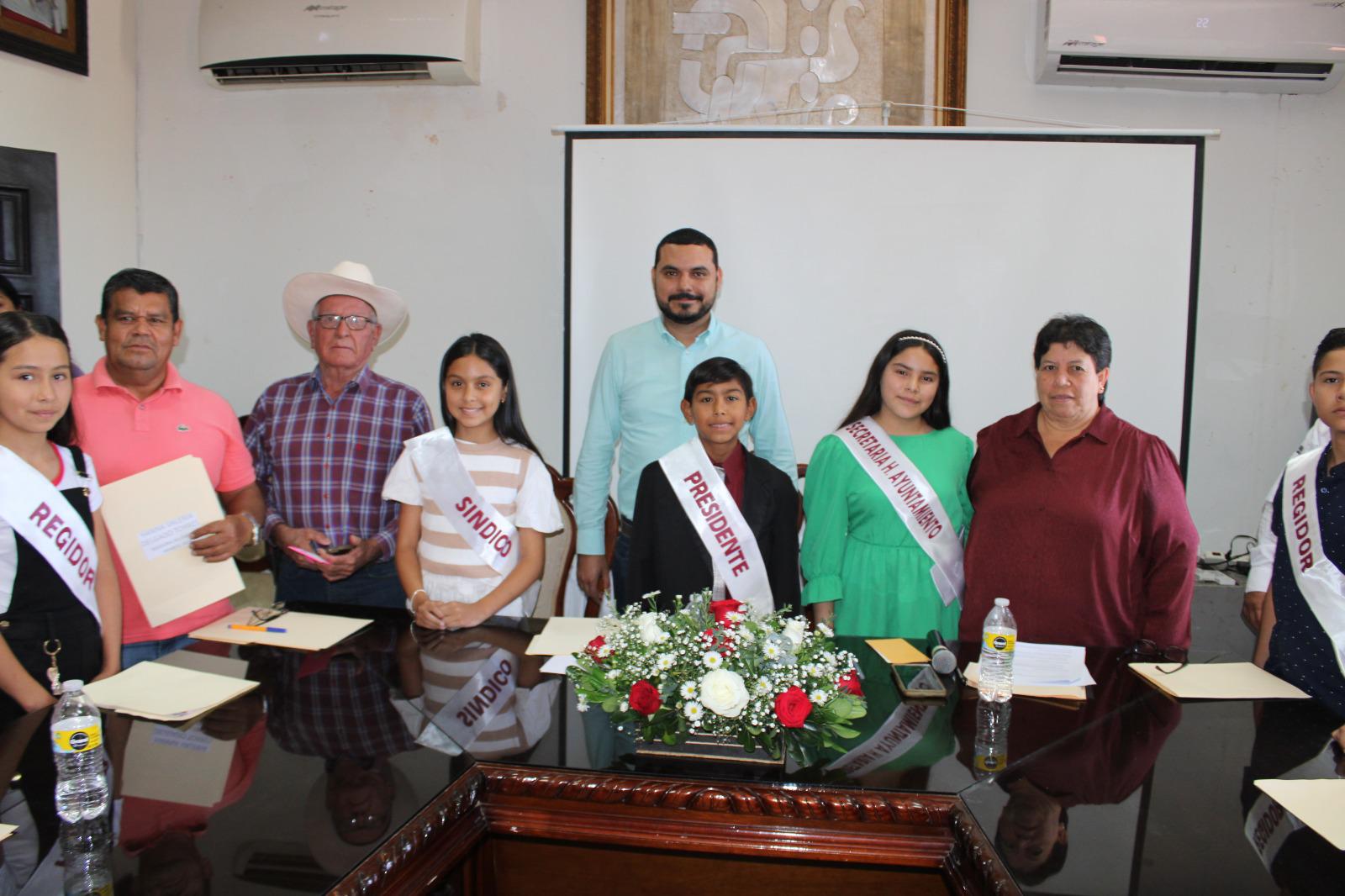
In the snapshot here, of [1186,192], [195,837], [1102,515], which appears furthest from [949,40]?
[195,837]

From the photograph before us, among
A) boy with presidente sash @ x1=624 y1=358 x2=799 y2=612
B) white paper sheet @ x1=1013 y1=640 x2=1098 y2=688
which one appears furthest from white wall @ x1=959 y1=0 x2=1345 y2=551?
white paper sheet @ x1=1013 y1=640 x2=1098 y2=688

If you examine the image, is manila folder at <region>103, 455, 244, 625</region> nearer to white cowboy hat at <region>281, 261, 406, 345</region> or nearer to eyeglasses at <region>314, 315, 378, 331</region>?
eyeglasses at <region>314, 315, 378, 331</region>

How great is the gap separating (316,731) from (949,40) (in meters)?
3.42

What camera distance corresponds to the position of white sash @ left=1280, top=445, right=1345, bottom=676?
1.77 m

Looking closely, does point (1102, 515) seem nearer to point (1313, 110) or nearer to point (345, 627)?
point (345, 627)

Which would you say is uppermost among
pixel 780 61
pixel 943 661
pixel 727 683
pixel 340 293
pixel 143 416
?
pixel 780 61

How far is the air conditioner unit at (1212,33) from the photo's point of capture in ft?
11.0

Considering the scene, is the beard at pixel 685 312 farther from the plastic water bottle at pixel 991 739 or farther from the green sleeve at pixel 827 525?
the plastic water bottle at pixel 991 739

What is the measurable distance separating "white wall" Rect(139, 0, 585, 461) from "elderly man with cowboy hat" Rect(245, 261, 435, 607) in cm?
127

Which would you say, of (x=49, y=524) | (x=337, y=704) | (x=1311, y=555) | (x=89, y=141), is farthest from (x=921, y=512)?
(x=89, y=141)

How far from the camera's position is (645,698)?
1.41m

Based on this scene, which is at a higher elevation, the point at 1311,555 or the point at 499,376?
the point at 499,376

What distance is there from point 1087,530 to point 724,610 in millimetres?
1010

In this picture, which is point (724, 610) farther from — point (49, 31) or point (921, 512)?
point (49, 31)
